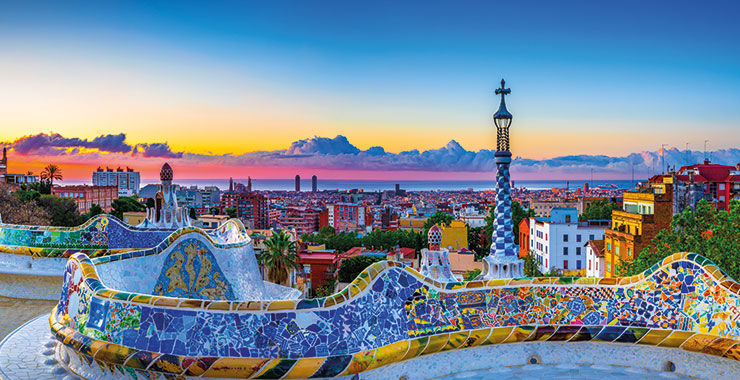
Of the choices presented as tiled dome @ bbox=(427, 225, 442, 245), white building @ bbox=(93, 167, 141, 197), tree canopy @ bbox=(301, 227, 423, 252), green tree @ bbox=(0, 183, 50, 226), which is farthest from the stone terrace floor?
white building @ bbox=(93, 167, 141, 197)

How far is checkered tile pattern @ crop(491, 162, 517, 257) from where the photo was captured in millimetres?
8289

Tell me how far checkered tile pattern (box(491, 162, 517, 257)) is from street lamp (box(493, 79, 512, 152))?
29 centimetres

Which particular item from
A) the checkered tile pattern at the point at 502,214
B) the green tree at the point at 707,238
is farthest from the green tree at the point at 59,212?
the green tree at the point at 707,238

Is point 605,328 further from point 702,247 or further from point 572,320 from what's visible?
point 702,247

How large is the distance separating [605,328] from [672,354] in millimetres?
552

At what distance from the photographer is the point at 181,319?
4.06 metres

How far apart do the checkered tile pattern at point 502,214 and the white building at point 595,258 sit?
79.9 feet

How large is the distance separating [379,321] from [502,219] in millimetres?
4718

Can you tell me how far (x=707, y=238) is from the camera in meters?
13.0

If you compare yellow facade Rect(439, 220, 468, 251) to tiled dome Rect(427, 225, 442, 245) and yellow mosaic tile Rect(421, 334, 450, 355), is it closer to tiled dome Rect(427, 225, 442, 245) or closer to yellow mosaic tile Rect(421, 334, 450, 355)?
tiled dome Rect(427, 225, 442, 245)

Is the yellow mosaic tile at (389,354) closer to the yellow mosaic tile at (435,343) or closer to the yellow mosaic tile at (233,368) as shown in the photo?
the yellow mosaic tile at (435,343)

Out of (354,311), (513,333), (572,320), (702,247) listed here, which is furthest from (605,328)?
(702,247)

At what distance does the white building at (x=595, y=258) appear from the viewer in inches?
1206

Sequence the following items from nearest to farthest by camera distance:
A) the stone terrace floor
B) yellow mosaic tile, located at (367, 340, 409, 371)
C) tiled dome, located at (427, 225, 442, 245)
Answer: yellow mosaic tile, located at (367, 340, 409, 371), the stone terrace floor, tiled dome, located at (427, 225, 442, 245)
